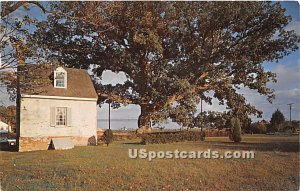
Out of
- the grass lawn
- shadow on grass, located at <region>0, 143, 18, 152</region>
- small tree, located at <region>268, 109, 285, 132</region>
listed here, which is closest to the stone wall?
shadow on grass, located at <region>0, 143, 18, 152</region>

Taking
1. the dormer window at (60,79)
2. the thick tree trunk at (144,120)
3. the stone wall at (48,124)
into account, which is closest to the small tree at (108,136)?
the stone wall at (48,124)

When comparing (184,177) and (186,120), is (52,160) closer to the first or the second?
(184,177)

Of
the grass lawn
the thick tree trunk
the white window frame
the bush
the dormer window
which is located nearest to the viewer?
the grass lawn

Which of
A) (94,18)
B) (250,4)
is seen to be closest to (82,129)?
(94,18)

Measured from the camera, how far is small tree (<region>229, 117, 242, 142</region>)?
20406 millimetres

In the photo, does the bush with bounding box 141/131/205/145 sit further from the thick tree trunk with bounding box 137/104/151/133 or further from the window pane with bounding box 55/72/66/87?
the window pane with bounding box 55/72/66/87

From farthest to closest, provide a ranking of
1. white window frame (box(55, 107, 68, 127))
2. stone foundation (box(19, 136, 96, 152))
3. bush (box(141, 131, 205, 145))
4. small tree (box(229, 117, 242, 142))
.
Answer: small tree (box(229, 117, 242, 142))
white window frame (box(55, 107, 68, 127))
bush (box(141, 131, 205, 145))
stone foundation (box(19, 136, 96, 152))

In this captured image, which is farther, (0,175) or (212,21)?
(212,21)

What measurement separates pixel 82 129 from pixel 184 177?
9561 mm

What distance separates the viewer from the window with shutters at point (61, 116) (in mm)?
17422

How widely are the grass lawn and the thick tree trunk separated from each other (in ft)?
17.8

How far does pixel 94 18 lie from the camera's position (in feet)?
38.1

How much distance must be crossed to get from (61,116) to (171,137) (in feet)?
21.2

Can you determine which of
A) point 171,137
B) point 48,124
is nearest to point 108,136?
point 48,124
